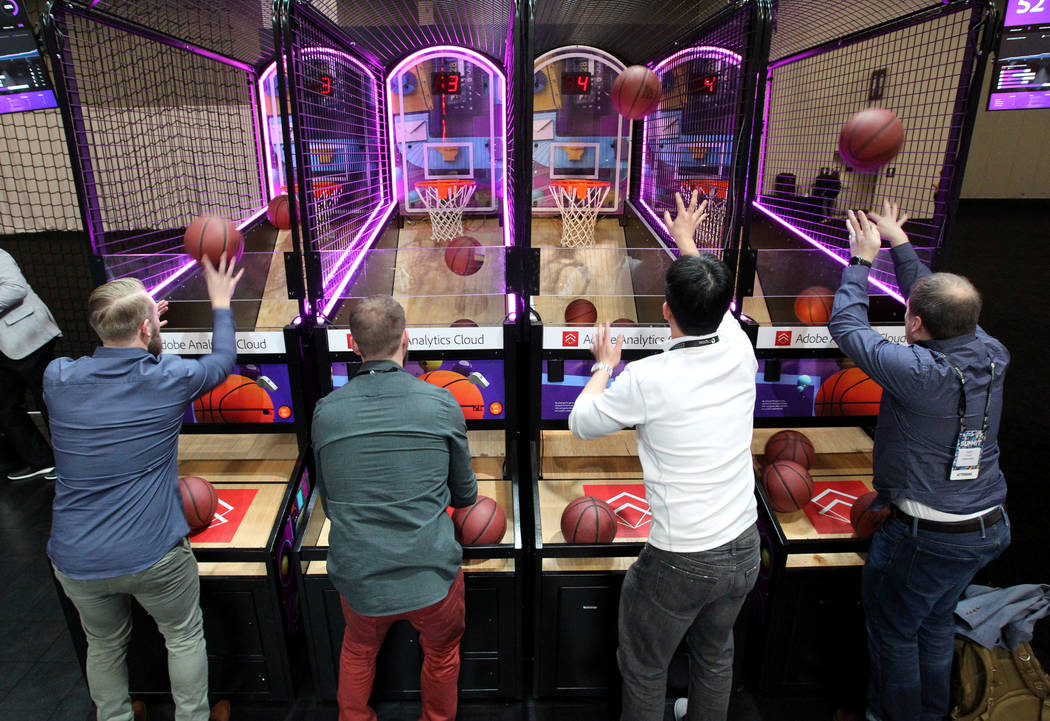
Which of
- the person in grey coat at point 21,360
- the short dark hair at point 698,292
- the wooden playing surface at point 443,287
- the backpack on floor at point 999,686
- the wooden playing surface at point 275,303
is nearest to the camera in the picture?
the short dark hair at point 698,292

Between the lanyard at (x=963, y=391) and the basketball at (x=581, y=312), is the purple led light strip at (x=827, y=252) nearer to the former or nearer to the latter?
the lanyard at (x=963, y=391)

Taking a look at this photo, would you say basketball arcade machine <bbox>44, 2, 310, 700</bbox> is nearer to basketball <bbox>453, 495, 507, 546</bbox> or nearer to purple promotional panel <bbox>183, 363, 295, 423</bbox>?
purple promotional panel <bbox>183, 363, 295, 423</bbox>

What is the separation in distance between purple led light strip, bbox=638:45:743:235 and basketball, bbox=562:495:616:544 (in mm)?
1871

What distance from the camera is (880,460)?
2.32m

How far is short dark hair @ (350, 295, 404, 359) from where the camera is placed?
1968mm

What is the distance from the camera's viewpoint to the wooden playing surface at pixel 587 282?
9.80ft

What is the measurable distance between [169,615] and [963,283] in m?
2.83

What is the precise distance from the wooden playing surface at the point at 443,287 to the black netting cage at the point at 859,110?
4.08 ft

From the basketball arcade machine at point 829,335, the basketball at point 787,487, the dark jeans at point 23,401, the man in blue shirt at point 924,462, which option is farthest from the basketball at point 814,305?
the dark jeans at point 23,401

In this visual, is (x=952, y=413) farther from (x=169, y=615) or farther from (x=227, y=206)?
(x=227, y=206)

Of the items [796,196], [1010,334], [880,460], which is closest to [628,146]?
[796,196]

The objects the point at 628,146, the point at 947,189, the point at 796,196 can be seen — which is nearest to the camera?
the point at 947,189

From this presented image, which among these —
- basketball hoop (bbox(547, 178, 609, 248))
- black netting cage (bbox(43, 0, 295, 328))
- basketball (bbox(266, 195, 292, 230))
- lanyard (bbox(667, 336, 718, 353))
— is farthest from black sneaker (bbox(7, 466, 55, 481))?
lanyard (bbox(667, 336, 718, 353))

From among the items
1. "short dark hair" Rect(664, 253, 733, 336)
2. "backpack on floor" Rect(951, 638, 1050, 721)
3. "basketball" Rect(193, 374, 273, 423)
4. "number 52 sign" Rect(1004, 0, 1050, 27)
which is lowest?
"backpack on floor" Rect(951, 638, 1050, 721)
